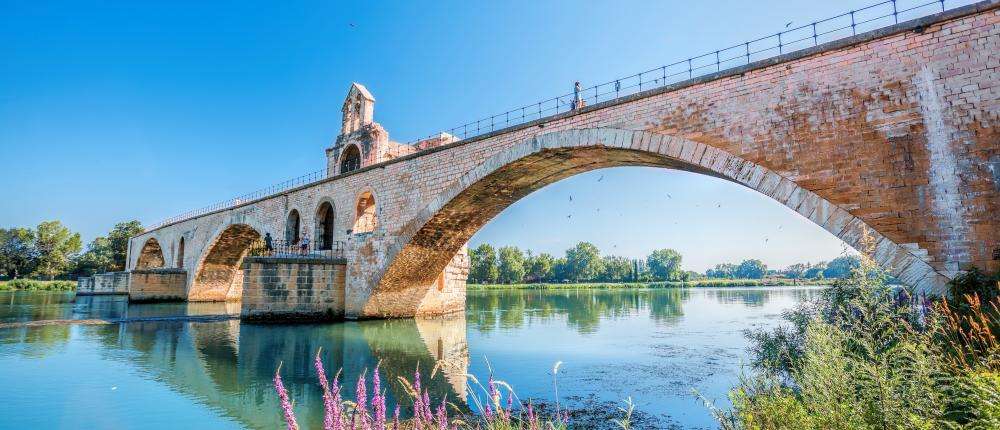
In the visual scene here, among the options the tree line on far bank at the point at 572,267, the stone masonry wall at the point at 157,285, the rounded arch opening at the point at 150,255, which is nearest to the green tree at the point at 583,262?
the tree line on far bank at the point at 572,267

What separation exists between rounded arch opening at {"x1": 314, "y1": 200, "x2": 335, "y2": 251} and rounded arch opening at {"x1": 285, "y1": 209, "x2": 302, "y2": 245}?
2037mm

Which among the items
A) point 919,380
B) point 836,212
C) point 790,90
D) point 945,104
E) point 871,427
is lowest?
point 871,427

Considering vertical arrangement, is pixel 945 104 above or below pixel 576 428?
above

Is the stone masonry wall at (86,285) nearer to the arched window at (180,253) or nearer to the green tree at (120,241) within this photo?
the arched window at (180,253)

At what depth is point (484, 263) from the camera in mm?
71312

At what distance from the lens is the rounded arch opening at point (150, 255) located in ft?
152

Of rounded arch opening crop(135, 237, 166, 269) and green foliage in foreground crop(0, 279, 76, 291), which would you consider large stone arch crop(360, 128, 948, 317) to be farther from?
green foliage in foreground crop(0, 279, 76, 291)

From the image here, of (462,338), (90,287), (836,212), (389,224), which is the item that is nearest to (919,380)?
(836,212)

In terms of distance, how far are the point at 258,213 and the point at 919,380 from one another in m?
29.2

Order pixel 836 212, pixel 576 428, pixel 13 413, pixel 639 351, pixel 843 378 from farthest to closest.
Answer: pixel 639 351 < pixel 836 212 < pixel 13 413 < pixel 576 428 < pixel 843 378

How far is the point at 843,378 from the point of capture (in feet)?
A: 11.0

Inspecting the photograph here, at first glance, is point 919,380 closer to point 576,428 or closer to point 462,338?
point 576,428

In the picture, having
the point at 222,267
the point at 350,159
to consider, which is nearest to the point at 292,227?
the point at 350,159

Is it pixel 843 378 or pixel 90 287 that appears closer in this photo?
pixel 843 378
